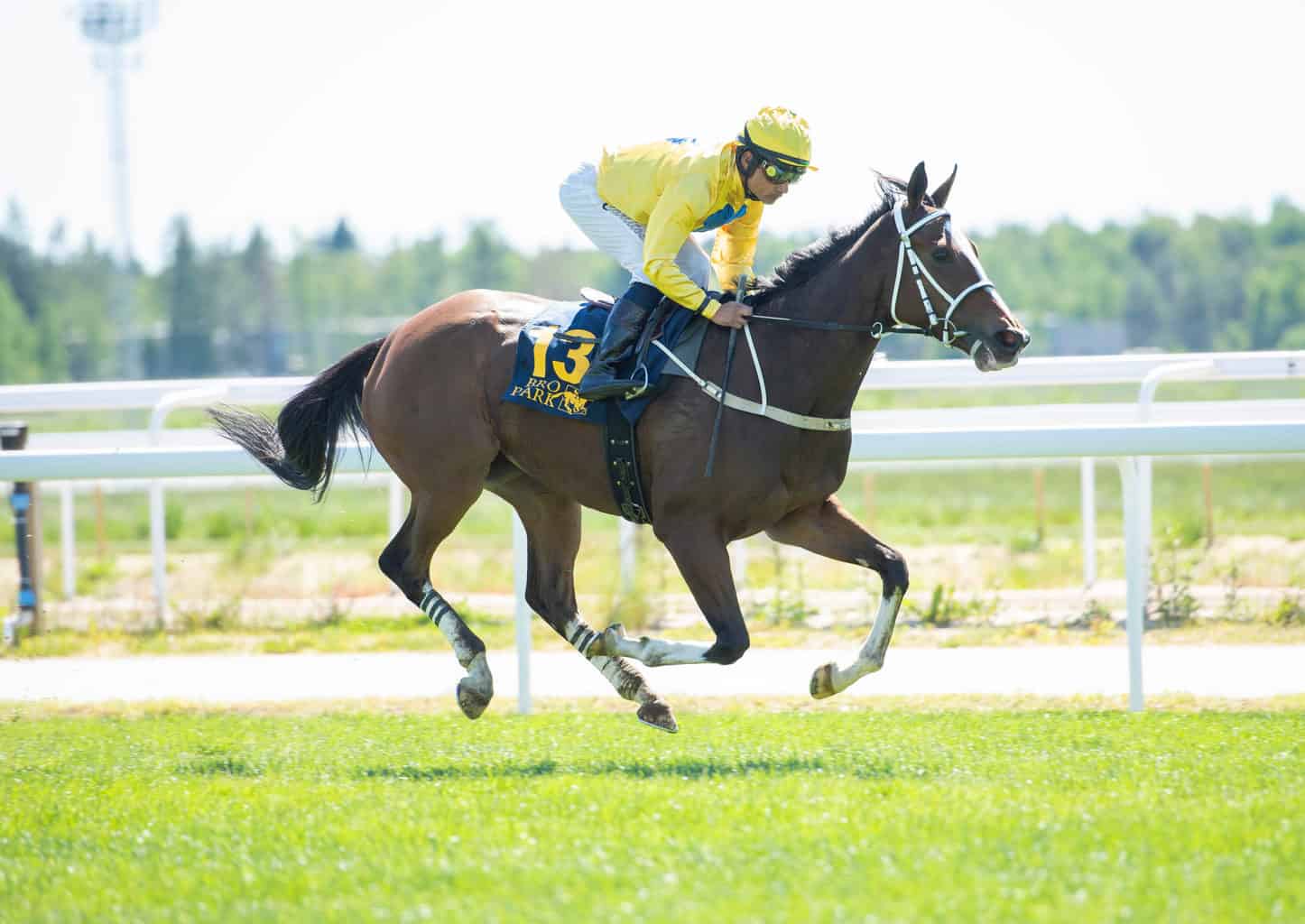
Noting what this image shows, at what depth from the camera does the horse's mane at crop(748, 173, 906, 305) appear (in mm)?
5480

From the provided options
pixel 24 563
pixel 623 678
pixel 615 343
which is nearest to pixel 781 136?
pixel 615 343

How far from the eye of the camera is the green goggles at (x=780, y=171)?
5320 mm

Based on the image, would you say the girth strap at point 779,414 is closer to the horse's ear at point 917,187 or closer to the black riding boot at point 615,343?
the black riding boot at point 615,343

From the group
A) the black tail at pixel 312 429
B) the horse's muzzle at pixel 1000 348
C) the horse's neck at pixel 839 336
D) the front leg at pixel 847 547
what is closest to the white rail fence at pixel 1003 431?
the black tail at pixel 312 429

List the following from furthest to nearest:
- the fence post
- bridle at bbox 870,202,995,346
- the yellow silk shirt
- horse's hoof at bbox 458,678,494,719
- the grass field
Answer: the fence post < horse's hoof at bbox 458,678,494,719 < the yellow silk shirt < bridle at bbox 870,202,995,346 < the grass field

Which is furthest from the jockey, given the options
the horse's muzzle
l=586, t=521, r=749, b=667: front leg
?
the horse's muzzle

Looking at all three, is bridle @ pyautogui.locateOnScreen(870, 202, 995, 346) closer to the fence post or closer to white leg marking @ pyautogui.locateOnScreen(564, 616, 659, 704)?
white leg marking @ pyautogui.locateOnScreen(564, 616, 659, 704)

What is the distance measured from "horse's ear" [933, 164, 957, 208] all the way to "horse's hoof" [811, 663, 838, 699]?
1.59 meters

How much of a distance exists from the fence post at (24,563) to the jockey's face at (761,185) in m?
4.54

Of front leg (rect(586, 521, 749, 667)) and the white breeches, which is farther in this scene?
the white breeches

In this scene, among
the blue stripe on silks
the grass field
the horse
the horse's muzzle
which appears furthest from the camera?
the blue stripe on silks

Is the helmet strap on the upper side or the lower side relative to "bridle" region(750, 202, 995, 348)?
upper

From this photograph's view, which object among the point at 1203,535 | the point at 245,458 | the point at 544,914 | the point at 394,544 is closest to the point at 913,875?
the point at 544,914

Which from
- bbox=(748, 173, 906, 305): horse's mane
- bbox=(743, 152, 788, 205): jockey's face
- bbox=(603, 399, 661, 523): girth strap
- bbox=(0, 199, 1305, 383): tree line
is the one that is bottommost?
bbox=(603, 399, 661, 523): girth strap
